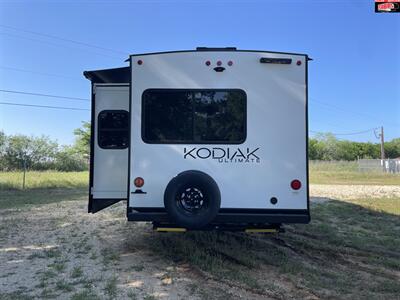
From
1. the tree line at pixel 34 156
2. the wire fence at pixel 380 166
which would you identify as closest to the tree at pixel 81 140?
the tree line at pixel 34 156

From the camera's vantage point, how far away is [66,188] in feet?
72.2

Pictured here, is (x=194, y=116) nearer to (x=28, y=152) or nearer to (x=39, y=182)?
(x=39, y=182)

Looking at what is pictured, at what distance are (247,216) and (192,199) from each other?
82 cm

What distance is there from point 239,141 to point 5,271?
3.89m

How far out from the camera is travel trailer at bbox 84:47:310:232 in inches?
224

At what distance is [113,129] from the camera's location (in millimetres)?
6703

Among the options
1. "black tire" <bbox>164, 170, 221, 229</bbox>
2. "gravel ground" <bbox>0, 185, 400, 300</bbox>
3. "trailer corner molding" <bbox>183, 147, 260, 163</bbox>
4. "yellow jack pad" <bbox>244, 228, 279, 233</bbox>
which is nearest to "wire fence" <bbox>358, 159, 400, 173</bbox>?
"gravel ground" <bbox>0, 185, 400, 300</bbox>

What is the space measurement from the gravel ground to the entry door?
1064 mm

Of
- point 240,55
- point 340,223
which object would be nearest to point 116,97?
point 240,55

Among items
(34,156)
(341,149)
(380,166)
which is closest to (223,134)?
(34,156)

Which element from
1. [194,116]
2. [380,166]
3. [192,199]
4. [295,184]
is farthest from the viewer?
[380,166]

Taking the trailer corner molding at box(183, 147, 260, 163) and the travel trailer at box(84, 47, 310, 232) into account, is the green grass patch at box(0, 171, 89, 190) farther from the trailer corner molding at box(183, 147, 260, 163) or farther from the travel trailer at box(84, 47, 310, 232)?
the trailer corner molding at box(183, 147, 260, 163)

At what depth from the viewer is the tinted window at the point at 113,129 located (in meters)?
6.65

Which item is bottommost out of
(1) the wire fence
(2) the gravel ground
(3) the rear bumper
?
(2) the gravel ground
